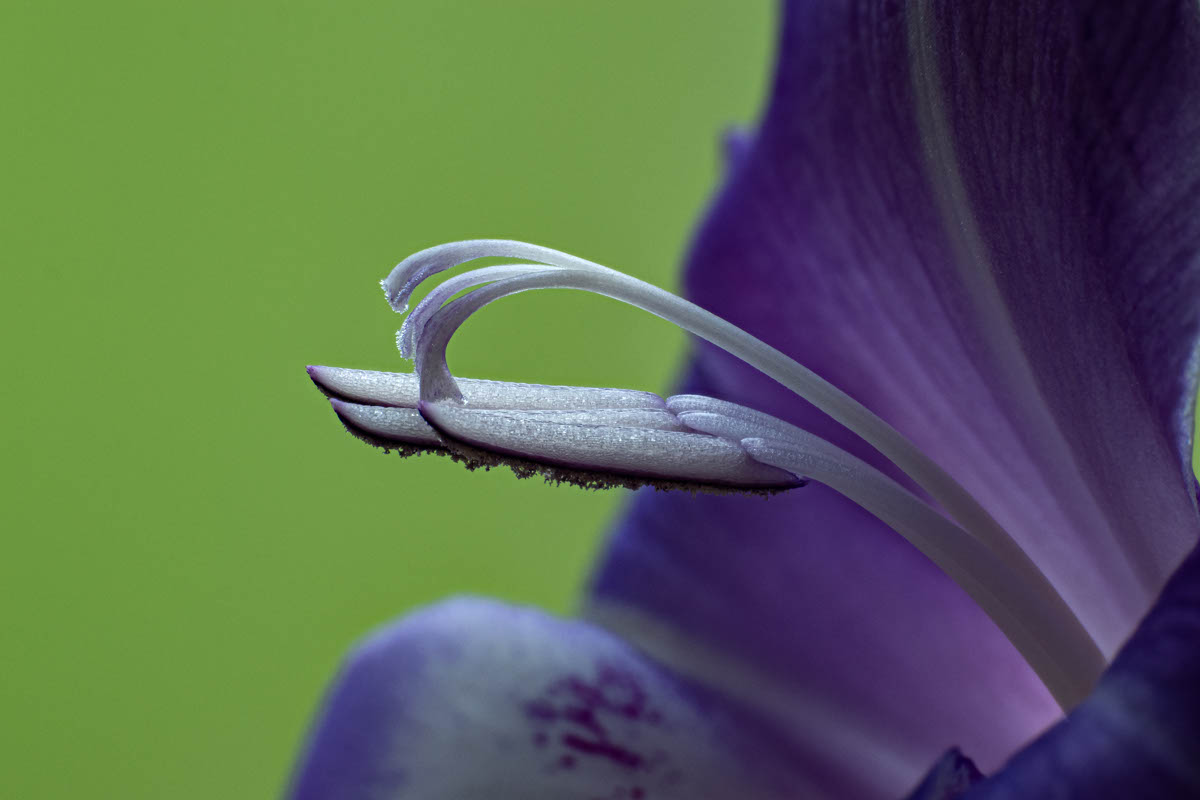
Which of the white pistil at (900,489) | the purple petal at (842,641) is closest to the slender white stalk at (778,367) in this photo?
the white pistil at (900,489)

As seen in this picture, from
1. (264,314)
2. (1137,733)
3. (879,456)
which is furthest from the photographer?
(264,314)

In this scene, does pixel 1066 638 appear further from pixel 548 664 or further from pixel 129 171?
pixel 129 171

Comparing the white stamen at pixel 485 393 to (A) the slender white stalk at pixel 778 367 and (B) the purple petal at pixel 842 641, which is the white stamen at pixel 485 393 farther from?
(B) the purple petal at pixel 842 641

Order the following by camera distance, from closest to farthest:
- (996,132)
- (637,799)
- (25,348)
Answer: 1. (996,132)
2. (637,799)
3. (25,348)

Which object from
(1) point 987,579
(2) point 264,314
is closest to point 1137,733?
(1) point 987,579

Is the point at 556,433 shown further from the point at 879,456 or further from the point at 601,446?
the point at 879,456

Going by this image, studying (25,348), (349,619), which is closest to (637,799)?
(349,619)

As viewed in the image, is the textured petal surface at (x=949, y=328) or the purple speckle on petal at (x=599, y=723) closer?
the textured petal surface at (x=949, y=328)
